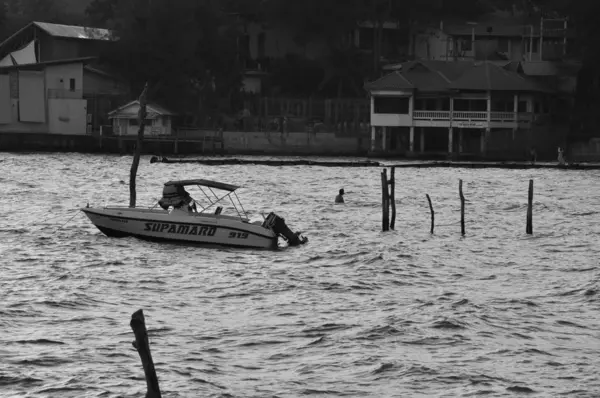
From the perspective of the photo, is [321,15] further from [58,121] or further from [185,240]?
[185,240]

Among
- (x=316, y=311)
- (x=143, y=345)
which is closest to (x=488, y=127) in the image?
(x=316, y=311)

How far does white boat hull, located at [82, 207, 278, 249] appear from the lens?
38031 millimetres

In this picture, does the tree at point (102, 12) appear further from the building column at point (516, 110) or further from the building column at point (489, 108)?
the building column at point (516, 110)

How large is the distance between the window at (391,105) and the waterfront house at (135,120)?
1714 centimetres

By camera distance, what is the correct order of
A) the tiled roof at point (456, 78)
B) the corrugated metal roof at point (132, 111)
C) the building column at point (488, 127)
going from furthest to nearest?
the corrugated metal roof at point (132, 111) → the tiled roof at point (456, 78) → the building column at point (488, 127)

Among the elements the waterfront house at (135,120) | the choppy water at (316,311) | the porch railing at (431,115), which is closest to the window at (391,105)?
the porch railing at (431,115)

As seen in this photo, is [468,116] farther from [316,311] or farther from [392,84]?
[316,311]

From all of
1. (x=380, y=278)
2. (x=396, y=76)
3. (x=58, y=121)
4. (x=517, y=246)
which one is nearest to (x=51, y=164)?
(x=58, y=121)

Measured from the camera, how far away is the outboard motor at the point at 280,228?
3847 cm

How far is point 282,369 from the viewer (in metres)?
22.7

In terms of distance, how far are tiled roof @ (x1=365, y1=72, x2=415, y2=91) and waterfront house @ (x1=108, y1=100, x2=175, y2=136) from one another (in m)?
17.0

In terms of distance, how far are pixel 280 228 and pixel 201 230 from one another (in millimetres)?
2388

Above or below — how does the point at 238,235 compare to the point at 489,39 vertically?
below

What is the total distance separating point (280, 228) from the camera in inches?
1529
